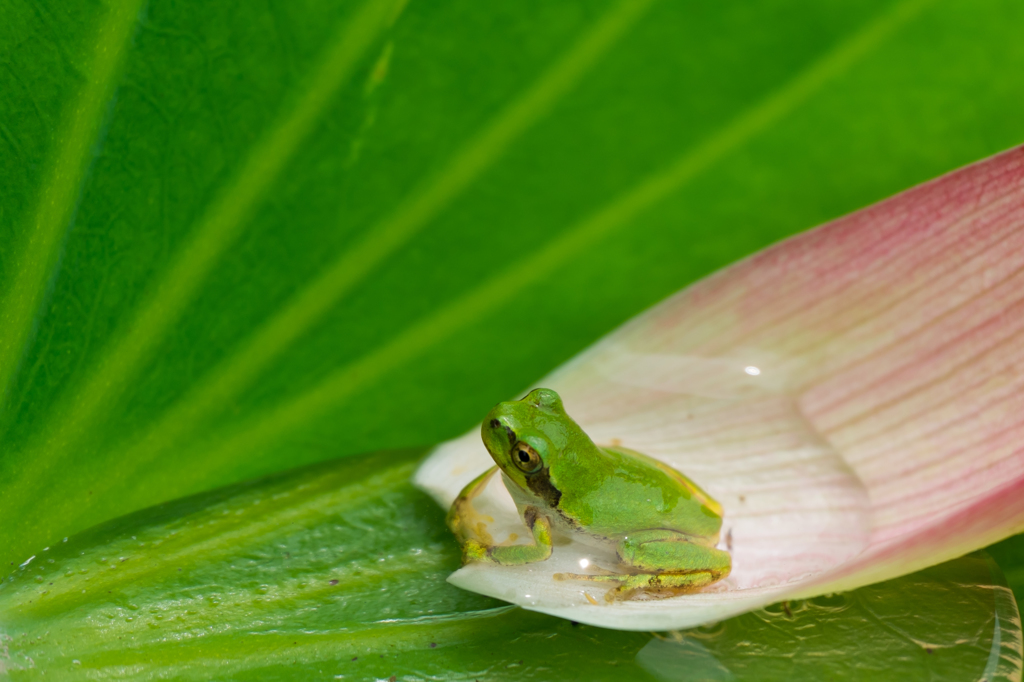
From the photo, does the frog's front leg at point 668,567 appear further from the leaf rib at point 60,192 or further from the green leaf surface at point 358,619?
the leaf rib at point 60,192

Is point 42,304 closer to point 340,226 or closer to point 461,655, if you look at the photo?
point 340,226

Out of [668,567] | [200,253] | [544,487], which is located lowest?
[668,567]

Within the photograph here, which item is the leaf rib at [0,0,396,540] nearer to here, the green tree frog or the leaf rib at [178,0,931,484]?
the leaf rib at [178,0,931,484]

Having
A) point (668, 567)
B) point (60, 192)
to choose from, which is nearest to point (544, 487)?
point (668, 567)

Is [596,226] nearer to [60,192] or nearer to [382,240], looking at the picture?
[382,240]

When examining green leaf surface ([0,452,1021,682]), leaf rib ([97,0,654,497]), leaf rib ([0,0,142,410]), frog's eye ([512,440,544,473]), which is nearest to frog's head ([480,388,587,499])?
frog's eye ([512,440,544,473])

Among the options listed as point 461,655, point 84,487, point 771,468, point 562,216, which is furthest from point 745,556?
point 84,487

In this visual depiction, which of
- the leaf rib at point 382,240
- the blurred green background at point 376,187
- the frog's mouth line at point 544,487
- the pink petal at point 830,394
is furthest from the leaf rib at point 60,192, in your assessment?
the frog's mouth line at point 544,487
